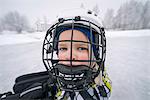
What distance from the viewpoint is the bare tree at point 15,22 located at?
1199 millimetres

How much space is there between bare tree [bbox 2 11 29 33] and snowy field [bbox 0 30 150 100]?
0.17 ft

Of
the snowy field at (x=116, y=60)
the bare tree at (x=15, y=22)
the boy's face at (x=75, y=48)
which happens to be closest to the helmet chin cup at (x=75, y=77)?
the boy's face at (x=75, y=48)

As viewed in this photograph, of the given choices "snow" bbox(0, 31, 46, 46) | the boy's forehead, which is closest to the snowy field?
"snow" bbox(0, 31, 46, 46)

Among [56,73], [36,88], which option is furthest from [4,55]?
[56,73]

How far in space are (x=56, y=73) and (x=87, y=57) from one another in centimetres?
18

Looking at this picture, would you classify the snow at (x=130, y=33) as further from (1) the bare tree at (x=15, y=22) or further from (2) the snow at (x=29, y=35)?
(1) the bare tree at (x=15, y=22)

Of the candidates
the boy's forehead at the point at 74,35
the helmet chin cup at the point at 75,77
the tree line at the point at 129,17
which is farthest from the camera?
the tree line at the point at 129,17

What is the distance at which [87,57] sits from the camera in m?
0.75

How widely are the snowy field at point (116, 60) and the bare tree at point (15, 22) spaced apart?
0.05m

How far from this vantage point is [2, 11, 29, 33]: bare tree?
1.20 m

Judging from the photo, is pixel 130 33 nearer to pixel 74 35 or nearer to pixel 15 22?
pixel 74 35

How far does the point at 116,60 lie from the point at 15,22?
0.96 metres

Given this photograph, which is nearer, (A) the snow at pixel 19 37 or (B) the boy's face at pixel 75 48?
(B) the boy's face at pixel 75 48

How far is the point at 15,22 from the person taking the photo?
1189 mm
